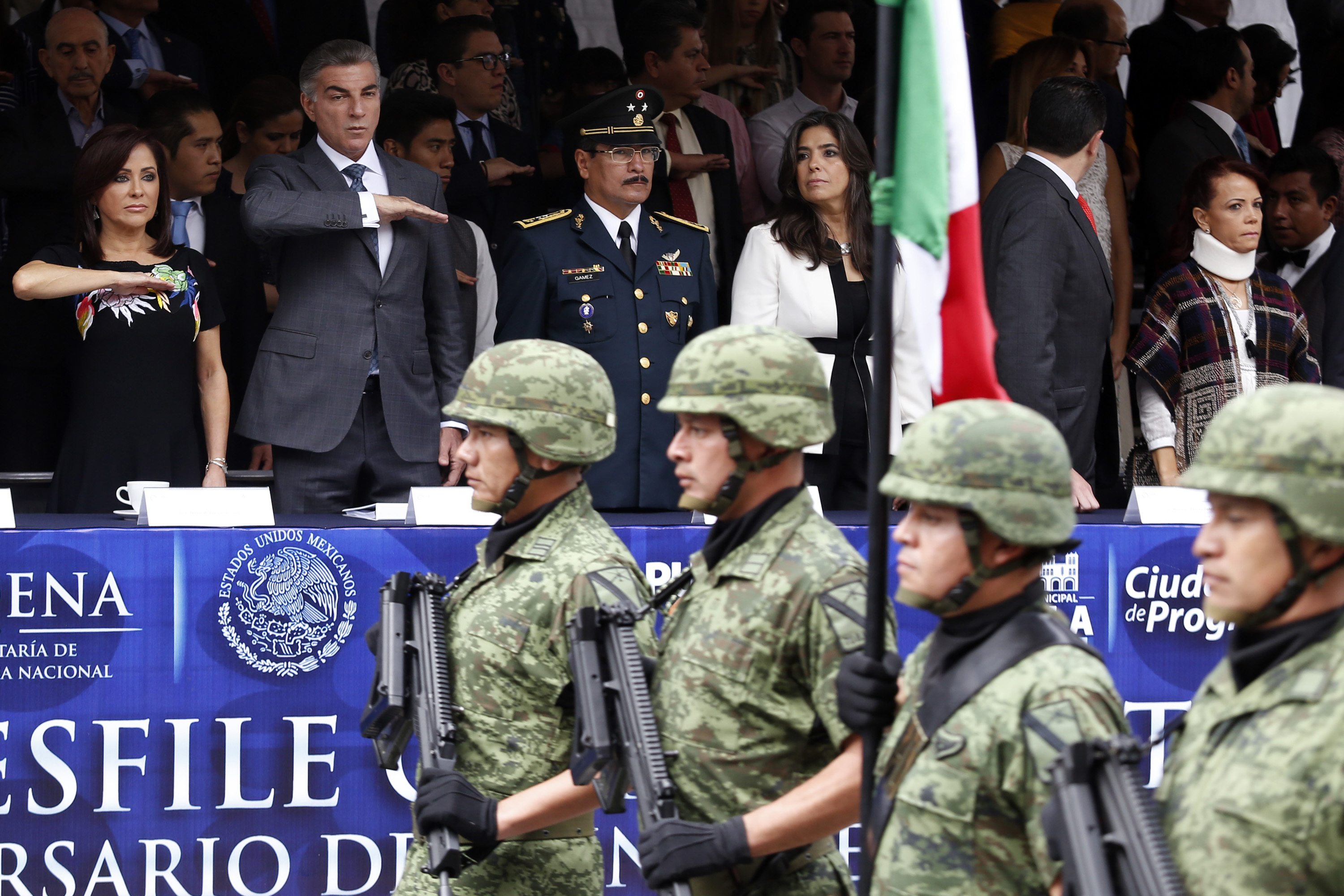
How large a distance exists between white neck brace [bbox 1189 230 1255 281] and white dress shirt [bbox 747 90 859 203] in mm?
1658

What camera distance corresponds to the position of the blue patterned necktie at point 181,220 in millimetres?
6051

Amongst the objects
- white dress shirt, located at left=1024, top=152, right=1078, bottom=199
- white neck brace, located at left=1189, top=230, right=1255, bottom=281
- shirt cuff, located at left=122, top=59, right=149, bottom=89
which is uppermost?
shirt cuff, located at left=122, top=59, right=149, bottom=89

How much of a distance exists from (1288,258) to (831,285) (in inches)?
92.7

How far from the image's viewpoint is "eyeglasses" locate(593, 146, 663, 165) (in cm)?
579

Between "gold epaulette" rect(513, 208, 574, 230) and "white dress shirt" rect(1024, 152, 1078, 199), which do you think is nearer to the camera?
"white dress shirt" rect(1024, 152, 1078, 199)

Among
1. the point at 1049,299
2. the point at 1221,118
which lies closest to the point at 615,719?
the point at 1049,299

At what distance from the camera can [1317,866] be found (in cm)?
217

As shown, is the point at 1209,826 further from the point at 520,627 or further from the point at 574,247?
the point at 574,247

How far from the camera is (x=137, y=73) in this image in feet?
20.7

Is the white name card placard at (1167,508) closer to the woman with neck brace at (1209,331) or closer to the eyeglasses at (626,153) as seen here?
the woman with neck brace at (1209,331)

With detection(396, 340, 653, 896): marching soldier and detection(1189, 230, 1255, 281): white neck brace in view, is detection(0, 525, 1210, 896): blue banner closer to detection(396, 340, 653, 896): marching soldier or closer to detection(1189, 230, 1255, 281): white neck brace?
detection(396, 340, 653, 896): marching soldier

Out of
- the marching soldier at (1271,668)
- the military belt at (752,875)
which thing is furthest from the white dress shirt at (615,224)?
the marching soldier at (1271,668)

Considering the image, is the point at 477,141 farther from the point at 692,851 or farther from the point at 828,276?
the point at 692,851

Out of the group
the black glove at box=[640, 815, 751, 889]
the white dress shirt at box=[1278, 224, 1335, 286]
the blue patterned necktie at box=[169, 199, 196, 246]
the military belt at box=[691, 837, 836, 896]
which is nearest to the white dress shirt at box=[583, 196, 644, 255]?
the blue patterned necktie at box=[169, 199, 196, 246]
